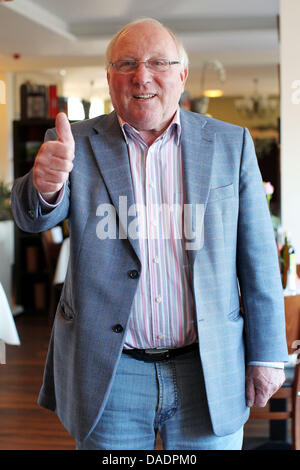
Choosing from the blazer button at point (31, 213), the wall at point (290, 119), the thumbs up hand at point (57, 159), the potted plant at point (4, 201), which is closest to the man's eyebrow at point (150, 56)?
the thumbs up hand at point (57, 159)

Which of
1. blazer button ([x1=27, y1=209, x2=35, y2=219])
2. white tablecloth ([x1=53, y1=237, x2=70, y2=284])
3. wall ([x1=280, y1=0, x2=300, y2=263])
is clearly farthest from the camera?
white tablecloth ([x1=53, y1=237, x2=70, y2=284])

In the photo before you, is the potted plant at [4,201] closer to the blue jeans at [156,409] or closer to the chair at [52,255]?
the chair at [52,255]

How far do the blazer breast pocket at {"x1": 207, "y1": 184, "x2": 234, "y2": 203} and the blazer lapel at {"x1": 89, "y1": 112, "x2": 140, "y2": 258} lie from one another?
0.53ft

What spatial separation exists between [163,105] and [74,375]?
23.2 inches

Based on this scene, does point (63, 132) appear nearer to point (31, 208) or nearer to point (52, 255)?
Result: point (31, 208)

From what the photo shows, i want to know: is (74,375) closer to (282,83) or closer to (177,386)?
(177,386)

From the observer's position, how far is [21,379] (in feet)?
13.0

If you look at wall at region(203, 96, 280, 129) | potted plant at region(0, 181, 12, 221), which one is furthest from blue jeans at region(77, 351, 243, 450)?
wall at region(203, 96, 280, 129)

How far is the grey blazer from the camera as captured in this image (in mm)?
1241

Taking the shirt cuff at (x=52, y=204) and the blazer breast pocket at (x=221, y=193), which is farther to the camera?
the blazer breast pocket at (x=221, y=193)

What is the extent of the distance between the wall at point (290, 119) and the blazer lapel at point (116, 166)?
6.73 feet

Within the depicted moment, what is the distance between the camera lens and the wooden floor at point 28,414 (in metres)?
2.90

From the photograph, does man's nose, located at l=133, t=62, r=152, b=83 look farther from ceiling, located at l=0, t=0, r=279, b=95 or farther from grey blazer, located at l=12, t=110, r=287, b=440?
ceiling, located at l=0, t=0, r=279, b=95
